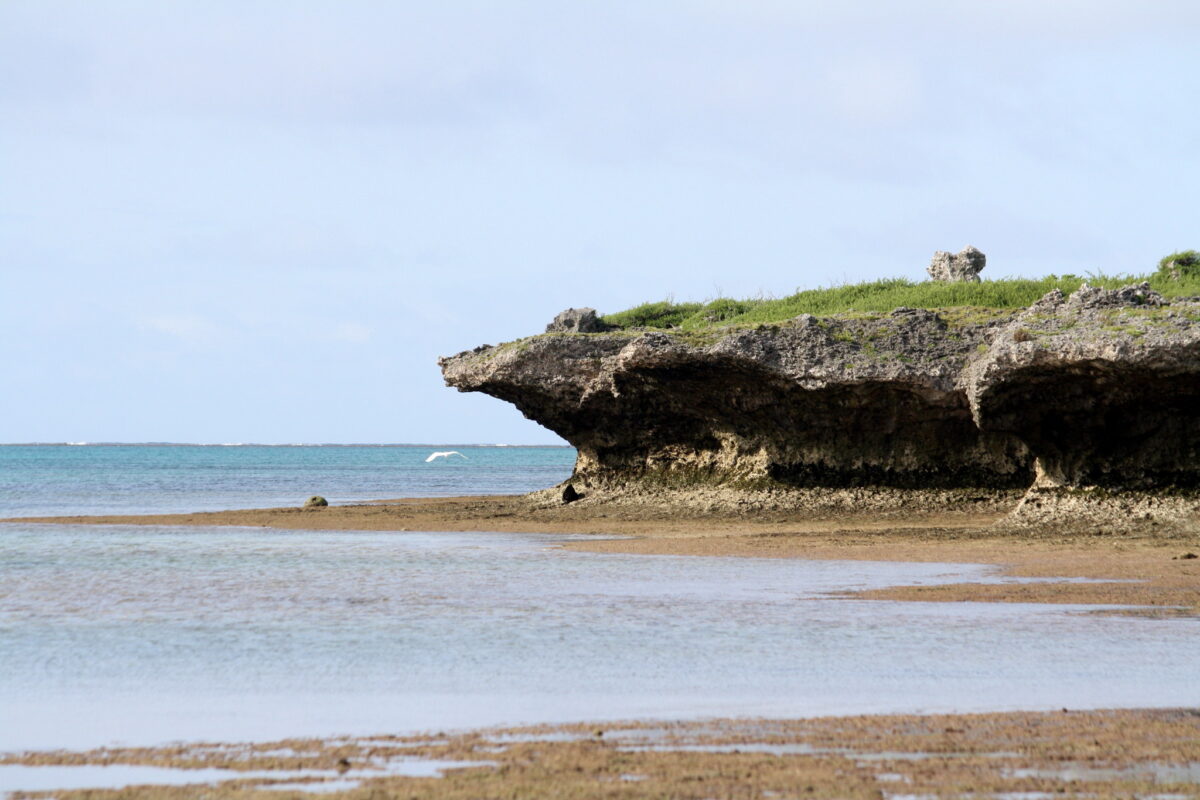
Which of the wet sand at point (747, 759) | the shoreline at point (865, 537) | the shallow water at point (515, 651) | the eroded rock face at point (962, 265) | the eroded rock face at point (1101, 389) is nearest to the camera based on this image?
the wet sand at point (747, 759)

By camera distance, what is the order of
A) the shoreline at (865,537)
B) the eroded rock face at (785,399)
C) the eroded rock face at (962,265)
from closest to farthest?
the shoreline at (865,537), the eroded rock face at (785,399), the eroded rock face at (962,265)

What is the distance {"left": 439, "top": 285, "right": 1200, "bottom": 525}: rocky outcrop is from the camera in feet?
60.6

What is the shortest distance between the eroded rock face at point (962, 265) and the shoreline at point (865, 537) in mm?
7307

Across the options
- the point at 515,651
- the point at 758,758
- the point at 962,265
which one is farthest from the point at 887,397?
the point at 758,758

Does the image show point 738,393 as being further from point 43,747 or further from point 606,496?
point 43,747

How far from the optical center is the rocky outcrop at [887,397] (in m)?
18.5

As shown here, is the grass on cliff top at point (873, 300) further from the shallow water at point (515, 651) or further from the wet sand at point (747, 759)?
the wet sand at point (747, 759)

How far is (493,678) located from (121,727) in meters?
2.27

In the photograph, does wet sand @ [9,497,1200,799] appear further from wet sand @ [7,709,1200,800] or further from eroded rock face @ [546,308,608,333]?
eroded rock face @ [546,308,608,333]

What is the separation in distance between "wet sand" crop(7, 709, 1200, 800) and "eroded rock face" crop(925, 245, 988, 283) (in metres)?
22.0

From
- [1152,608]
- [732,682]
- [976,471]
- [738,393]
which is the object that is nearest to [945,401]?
[976,471]

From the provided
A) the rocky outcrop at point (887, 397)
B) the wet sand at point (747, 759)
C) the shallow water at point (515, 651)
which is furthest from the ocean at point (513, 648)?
the rocky outcrop at point (887, 397)

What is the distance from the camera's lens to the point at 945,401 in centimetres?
2125

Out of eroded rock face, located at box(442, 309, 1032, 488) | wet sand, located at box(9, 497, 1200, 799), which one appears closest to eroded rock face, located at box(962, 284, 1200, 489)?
eroded rock face, located at box(442, 309, 1032, 488)
